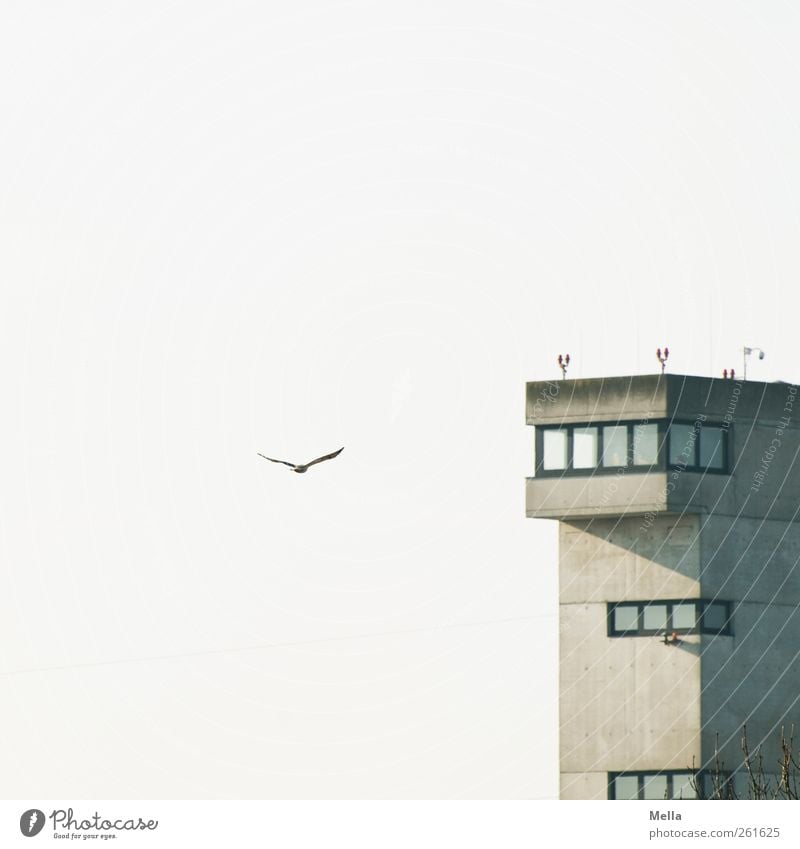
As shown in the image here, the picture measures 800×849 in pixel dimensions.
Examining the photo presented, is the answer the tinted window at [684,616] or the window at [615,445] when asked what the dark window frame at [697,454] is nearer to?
the window at [615,445]

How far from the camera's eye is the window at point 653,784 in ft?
226

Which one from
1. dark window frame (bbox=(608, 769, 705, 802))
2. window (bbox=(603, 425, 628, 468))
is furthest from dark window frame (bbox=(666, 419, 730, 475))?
dark window frame (bbox=(608, 769, 705, 802))

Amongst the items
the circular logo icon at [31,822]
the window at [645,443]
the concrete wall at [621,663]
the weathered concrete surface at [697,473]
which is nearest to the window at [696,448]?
the weathered concrete surface at [697,473]

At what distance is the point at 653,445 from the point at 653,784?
396 inches

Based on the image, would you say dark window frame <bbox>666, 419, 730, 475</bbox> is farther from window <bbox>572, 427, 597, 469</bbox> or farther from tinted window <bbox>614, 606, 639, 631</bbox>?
tinted window <bbox>614, 606, 639, 631</bbox>

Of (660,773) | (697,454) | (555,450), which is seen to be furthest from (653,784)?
(555,450)

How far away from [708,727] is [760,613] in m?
3.95

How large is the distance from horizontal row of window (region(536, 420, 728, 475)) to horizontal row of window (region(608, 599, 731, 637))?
4130 millimetres

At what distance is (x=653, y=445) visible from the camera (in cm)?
7062

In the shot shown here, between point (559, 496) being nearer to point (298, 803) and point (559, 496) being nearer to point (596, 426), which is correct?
point (596, 426)

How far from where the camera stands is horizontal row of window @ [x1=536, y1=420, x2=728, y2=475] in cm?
7056

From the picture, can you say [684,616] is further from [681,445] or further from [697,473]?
[681,445]

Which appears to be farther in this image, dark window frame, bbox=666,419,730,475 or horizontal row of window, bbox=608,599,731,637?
dark window frame, bbox=666,419,730,475

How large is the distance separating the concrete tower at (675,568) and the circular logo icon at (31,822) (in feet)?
134
